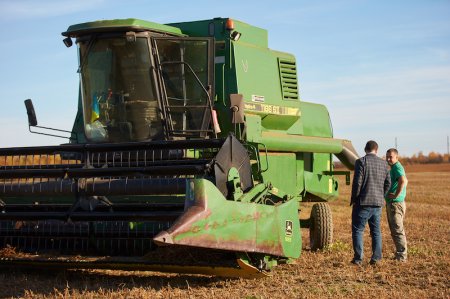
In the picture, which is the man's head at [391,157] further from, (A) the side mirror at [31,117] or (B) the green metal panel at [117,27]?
(A) the side mirror at [31,117]

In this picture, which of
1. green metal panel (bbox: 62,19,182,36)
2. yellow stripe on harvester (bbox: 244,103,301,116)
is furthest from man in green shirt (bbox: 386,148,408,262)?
green metal panel (bbox: 62,19,182,36)

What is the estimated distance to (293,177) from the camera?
344 inches

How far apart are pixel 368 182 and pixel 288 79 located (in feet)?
6.68

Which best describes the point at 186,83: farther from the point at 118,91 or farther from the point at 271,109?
the point at 271,109

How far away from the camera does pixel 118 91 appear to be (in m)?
7.62

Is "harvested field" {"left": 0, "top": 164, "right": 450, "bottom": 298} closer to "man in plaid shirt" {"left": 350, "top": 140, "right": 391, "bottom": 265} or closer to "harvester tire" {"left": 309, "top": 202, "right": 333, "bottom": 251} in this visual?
"man in plaid shirt" {"left": 350, "top": 140, "right": 391, "bottom": 265}

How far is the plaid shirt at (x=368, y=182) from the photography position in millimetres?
7429

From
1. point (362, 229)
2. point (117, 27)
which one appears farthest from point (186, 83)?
point (362, 229)

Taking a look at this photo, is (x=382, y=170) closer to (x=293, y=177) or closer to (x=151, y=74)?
(x=293, y=177)

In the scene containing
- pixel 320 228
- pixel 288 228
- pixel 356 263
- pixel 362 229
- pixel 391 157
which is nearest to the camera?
pixel 288 228

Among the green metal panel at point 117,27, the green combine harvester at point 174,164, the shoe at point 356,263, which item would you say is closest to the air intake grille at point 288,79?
the green combine harvester at point 174,164

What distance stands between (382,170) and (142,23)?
9.27ft

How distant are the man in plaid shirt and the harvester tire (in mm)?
1290

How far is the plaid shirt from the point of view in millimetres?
7429
